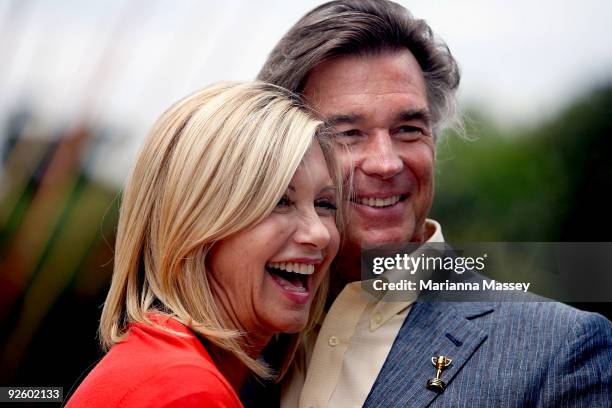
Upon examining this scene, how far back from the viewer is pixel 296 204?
6.36ft

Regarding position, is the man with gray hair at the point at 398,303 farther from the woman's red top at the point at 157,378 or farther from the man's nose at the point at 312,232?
the woman's red top at the point at 157,378

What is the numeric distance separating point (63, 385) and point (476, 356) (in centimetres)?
264

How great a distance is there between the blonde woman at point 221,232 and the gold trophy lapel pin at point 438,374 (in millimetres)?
341

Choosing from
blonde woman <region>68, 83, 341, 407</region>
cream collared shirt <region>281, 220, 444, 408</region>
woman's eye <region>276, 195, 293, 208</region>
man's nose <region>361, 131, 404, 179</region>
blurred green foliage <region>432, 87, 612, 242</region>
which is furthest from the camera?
blurred green foliage <region>432, 87, 612, 242</region>

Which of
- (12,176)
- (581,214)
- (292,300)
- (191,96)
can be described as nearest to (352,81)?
(191,96)

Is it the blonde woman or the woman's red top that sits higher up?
the blonde woman

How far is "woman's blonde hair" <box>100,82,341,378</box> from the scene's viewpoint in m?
1.81

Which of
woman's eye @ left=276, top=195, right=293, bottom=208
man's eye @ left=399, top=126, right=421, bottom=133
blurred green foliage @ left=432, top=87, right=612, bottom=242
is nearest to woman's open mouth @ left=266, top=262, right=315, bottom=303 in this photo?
woman's eye @ left=276, top=195, right=293, bottom=208

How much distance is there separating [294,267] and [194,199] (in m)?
0.31

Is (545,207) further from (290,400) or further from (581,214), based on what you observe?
(290,400)

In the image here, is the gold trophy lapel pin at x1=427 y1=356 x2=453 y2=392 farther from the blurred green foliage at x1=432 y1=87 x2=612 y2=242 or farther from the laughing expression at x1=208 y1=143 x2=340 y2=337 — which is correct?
the blurred green foliage at x1=432 y1=87 x2=612 y2=242

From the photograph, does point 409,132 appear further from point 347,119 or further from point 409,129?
point 347,119

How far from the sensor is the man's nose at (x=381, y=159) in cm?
226

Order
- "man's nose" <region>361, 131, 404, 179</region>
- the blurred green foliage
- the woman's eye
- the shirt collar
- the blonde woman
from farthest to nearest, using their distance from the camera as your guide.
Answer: the blurred green foliage → "man's nose" <region>361, 131, 404, 179</region> → the shirt collar → the woman's eye → the blonde woman
